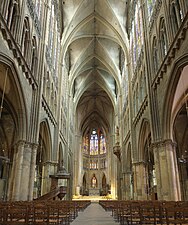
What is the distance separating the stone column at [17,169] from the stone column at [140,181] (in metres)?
12.6

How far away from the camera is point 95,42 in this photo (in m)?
35.2

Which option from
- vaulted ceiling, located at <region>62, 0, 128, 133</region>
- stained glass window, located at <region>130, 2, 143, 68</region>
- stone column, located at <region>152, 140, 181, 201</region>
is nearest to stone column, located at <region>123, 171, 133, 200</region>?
vaulted ceiling, located at <region>62, 0, 128, 133</region>

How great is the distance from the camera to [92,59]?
38812 mm

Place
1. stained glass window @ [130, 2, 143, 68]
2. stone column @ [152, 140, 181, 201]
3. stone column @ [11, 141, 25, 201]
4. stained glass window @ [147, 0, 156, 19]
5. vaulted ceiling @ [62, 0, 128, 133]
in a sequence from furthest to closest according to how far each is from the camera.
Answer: vaulted ceiling @ [62, 0, 128, 133] → stained glass window @ [130, 2, 143, 68] → stained glass window @ [147, 0, 156, 19] → stone column @ [152, 140, 181, 201] → stone column @ [11, 141, 25, 201]

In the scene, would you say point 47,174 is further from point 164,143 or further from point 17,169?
point 164,143

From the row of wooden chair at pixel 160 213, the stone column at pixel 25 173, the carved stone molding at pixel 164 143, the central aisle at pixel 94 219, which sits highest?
the carved stone molding at pixel 164 143

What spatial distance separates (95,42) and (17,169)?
84.0 feet

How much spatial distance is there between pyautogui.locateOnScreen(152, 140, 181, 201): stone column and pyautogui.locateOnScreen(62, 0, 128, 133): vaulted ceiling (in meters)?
17.7

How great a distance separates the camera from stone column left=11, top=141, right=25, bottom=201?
14.0m

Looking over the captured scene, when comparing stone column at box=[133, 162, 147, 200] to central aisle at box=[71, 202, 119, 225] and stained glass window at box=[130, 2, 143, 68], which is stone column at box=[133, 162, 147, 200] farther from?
stained glass window at box=[130, 2, 143, 68]

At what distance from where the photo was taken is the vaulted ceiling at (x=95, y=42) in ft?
95.7

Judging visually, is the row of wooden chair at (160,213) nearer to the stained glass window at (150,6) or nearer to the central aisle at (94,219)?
the central aisle at (94,219)

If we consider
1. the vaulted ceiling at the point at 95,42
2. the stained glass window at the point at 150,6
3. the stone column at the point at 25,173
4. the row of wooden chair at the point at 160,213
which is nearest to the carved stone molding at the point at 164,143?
the row of wooden chair at the point at 160,213

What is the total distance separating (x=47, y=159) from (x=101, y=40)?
20348 mm
